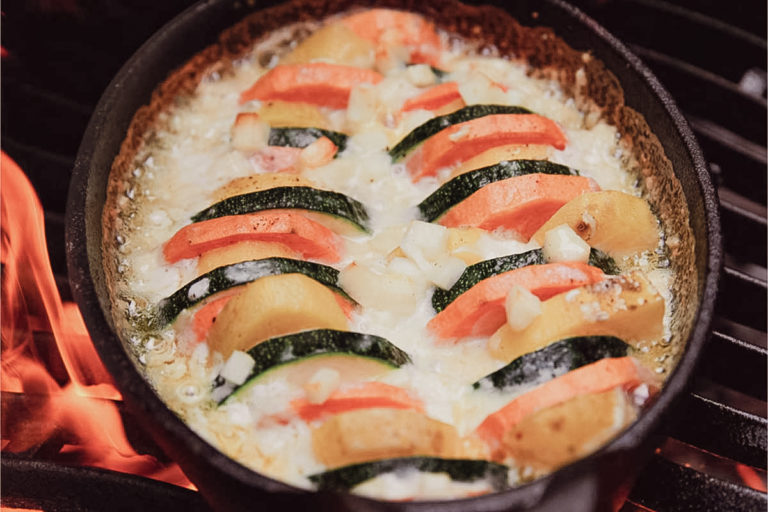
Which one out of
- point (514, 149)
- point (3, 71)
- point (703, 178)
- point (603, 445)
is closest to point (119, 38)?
point (3, 71)

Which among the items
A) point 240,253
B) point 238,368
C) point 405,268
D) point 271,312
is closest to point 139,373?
point 238,368

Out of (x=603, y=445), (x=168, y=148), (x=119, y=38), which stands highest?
(x=119, y=38)

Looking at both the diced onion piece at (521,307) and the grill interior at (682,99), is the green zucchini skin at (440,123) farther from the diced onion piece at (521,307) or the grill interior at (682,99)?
the grill interior at (682,99)

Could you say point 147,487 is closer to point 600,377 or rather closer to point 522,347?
point 522,347

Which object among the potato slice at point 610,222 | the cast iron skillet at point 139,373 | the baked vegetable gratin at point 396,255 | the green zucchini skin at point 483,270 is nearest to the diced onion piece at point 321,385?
the baked vegetable gratin at point 396,255

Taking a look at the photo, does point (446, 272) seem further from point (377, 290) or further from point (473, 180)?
point (473, 180)

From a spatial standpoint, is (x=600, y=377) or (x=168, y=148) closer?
(x=600, y=377)
